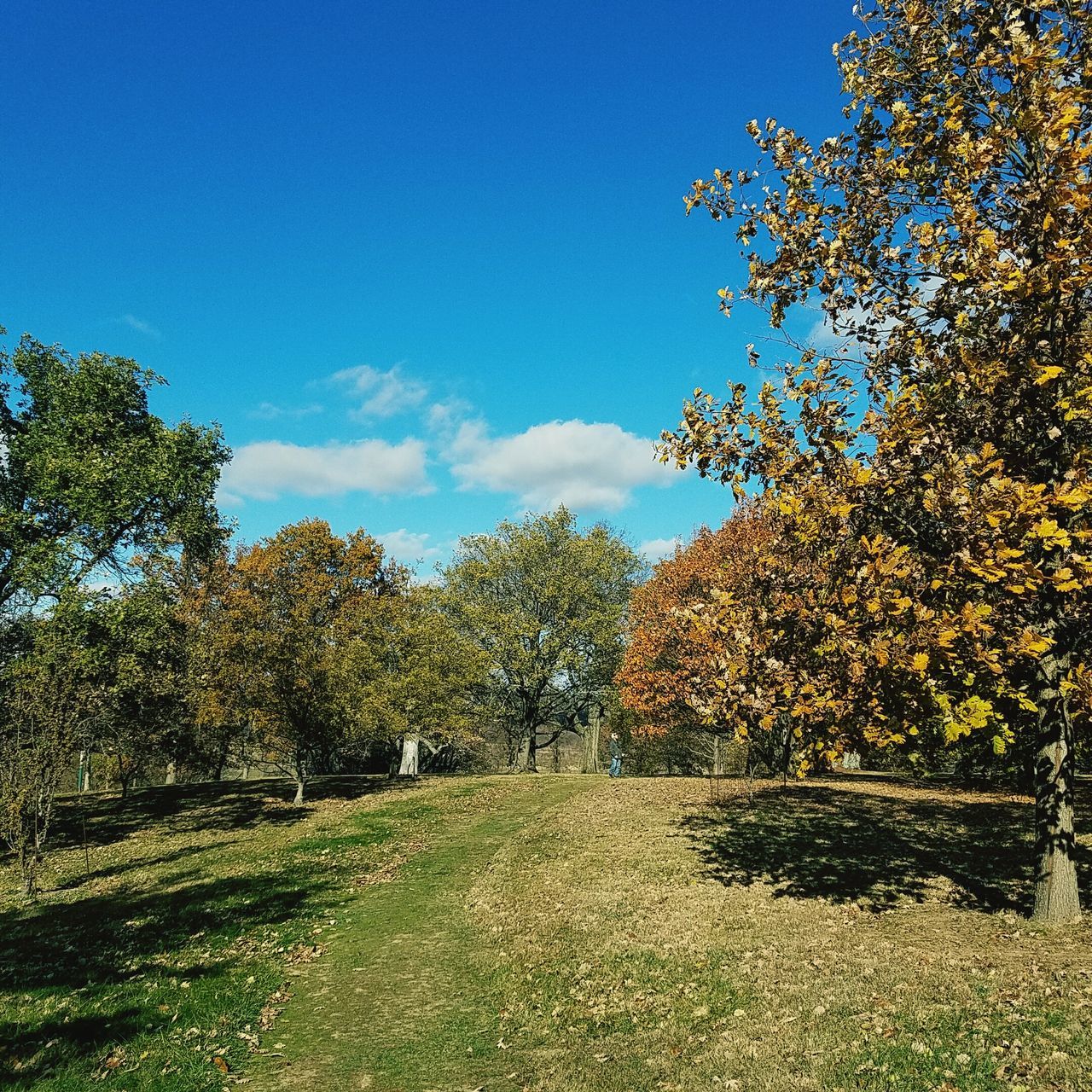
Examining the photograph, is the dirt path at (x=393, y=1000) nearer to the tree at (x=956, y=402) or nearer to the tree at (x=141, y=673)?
the tree at (x=956, y=402)

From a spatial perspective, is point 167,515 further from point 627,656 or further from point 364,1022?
point 364,1022

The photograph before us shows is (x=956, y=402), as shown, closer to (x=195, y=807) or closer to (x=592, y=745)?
(x=195, y=807)

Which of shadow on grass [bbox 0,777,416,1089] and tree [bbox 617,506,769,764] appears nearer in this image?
shadow on grass [bbox 0,777,416,1089]

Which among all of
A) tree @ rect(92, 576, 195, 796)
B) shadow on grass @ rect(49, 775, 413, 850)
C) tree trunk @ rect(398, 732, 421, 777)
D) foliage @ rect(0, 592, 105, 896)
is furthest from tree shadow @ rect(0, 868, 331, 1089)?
tree trunk @ rect(398, 732, 421, 777)

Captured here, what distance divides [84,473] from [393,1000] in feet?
63.9

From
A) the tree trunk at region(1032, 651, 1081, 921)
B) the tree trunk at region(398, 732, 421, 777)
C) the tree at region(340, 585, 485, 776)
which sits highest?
the tree at region(340, 585, 485, 776)

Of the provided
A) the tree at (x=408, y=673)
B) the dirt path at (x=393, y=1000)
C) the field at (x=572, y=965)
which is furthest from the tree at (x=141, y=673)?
the dirt path at (x=393, y=1000)

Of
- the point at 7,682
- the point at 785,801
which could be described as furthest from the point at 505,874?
the point at 7,682

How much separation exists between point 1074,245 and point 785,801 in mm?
19785

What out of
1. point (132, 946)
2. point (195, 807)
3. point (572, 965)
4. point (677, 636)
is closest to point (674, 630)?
point (677, 636)

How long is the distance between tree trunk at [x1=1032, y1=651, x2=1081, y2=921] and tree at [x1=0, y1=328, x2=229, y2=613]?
24.3m

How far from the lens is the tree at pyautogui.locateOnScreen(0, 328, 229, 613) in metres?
22.6

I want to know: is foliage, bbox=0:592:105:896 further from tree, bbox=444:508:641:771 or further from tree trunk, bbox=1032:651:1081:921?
tree, bbox=444:508:641:771

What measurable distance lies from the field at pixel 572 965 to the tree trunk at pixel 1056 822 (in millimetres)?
398
